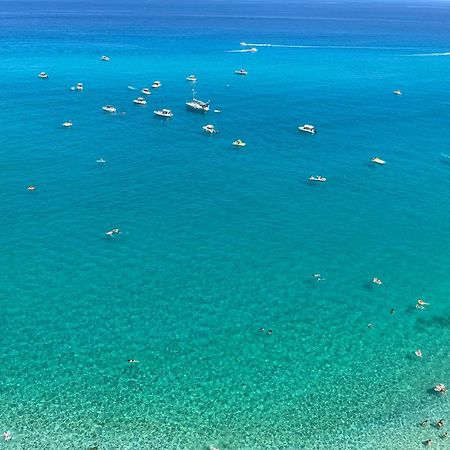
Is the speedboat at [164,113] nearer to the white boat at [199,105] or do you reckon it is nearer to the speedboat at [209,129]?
the white boat at [199,105]

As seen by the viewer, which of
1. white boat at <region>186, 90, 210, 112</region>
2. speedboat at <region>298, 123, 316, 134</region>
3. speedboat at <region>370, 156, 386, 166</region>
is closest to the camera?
speedboat at <region>370, 156, 386, 166</region>

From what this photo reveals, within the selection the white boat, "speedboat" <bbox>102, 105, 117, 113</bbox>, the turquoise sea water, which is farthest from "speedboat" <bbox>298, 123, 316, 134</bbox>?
"speedboat" <bbox>102, 105, 117, 113</bbox>

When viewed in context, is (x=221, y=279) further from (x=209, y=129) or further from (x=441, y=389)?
(x=209, y=129)

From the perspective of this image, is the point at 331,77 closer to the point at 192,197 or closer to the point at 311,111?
the point at 311,111

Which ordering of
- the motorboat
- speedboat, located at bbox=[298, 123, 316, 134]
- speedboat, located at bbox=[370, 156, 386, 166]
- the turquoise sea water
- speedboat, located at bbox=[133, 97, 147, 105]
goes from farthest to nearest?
speedboat, located at bbox=[133, 97, 147, 105], speedboat, located at bbox=[298, 123, 316, 134], speedboat, located at bbox=[370, 156, 386, 166], the motorboat, the turquoise sea water

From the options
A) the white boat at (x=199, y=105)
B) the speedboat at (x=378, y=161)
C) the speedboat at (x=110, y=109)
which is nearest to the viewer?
the speedboat at (x=378, y=161)

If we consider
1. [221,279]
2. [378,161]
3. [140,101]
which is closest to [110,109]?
[140,101]

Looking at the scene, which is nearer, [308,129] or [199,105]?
[308,129]

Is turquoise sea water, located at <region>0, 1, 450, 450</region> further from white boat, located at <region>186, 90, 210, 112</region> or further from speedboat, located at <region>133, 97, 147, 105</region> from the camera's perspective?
speedboat, located at <region>133, 97, 147, 105</region>

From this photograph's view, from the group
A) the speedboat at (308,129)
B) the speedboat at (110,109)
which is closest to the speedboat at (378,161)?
the speedboat at (308,129)
